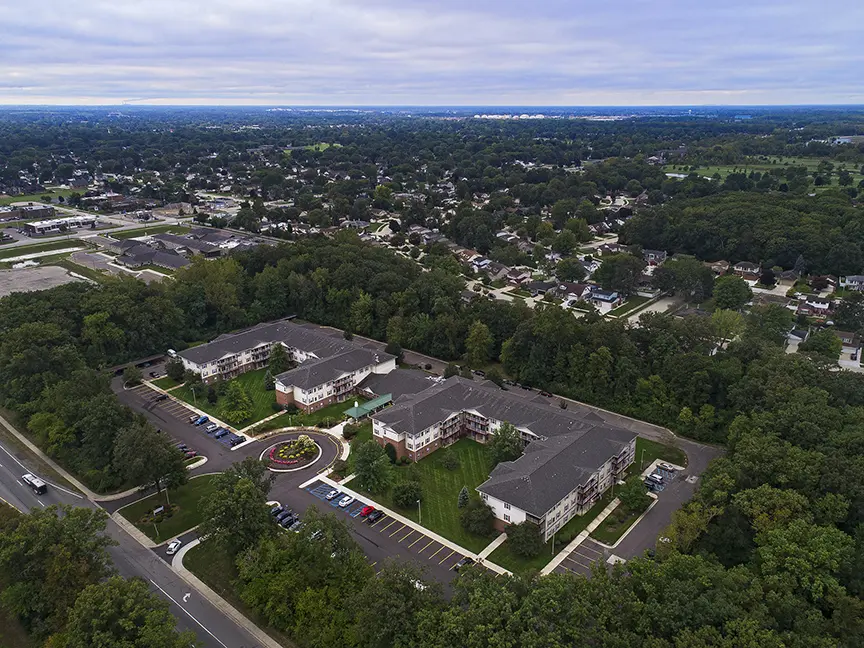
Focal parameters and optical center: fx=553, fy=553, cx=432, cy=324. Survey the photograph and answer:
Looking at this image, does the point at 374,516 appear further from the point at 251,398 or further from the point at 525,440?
the point at 251,398

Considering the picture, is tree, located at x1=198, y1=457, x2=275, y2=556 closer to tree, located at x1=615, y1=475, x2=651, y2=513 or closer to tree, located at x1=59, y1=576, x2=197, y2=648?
tree, located at x1=59, y1=576, x2=197, y2=648

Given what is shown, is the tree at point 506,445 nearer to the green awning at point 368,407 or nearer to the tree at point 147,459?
the green awning at point 368,407

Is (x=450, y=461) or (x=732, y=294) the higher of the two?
(x=732, y=294)

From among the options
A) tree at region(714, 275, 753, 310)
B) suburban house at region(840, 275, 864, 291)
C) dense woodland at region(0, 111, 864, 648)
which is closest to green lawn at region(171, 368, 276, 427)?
dense woodland at region(0, 111, 864, 648)

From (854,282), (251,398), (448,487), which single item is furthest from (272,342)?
(854,282)

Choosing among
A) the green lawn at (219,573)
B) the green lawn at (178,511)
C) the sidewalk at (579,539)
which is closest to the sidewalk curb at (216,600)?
the green lawn at (219,573)

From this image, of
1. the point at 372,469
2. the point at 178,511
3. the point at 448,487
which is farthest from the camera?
the point at 448,487

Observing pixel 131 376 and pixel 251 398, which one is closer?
pixel 251 398

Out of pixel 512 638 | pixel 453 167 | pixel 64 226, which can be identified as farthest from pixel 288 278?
pixel 453 167

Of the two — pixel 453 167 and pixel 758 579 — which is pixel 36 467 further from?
pixel 453 167
